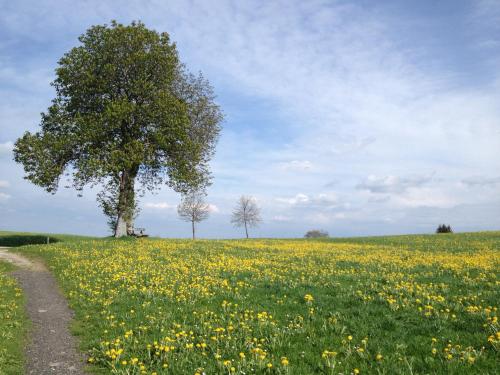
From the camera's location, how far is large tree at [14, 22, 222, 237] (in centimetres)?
3806

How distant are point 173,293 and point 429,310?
8.49 meters

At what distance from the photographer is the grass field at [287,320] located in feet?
27.1

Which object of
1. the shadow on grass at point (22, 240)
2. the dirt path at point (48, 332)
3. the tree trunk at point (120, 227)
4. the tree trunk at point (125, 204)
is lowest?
the dirt path at point (48, 332)

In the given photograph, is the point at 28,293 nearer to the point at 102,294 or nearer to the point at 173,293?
the point at 102,294

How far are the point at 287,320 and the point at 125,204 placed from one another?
33.1 meters

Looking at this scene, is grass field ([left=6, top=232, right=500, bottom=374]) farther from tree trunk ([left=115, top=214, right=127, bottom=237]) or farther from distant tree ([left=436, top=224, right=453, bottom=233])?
distant tree ([left=436, top=224, right=453, bottom=233])

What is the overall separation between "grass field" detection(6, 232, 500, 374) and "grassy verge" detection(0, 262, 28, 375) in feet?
5.06

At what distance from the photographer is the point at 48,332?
12.2 metres

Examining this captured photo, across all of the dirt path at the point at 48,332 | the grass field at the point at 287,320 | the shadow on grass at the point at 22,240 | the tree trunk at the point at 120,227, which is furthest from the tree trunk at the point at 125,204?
the grass field at the point at 287,320

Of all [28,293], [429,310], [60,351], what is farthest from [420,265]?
[28,293]

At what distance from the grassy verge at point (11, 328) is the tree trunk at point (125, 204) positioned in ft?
72.5

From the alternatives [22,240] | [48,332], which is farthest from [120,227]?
[48,332]

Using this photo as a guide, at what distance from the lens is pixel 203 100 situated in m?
49.7

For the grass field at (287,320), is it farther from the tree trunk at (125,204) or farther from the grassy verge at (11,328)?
the tree trunk at (125,204)
